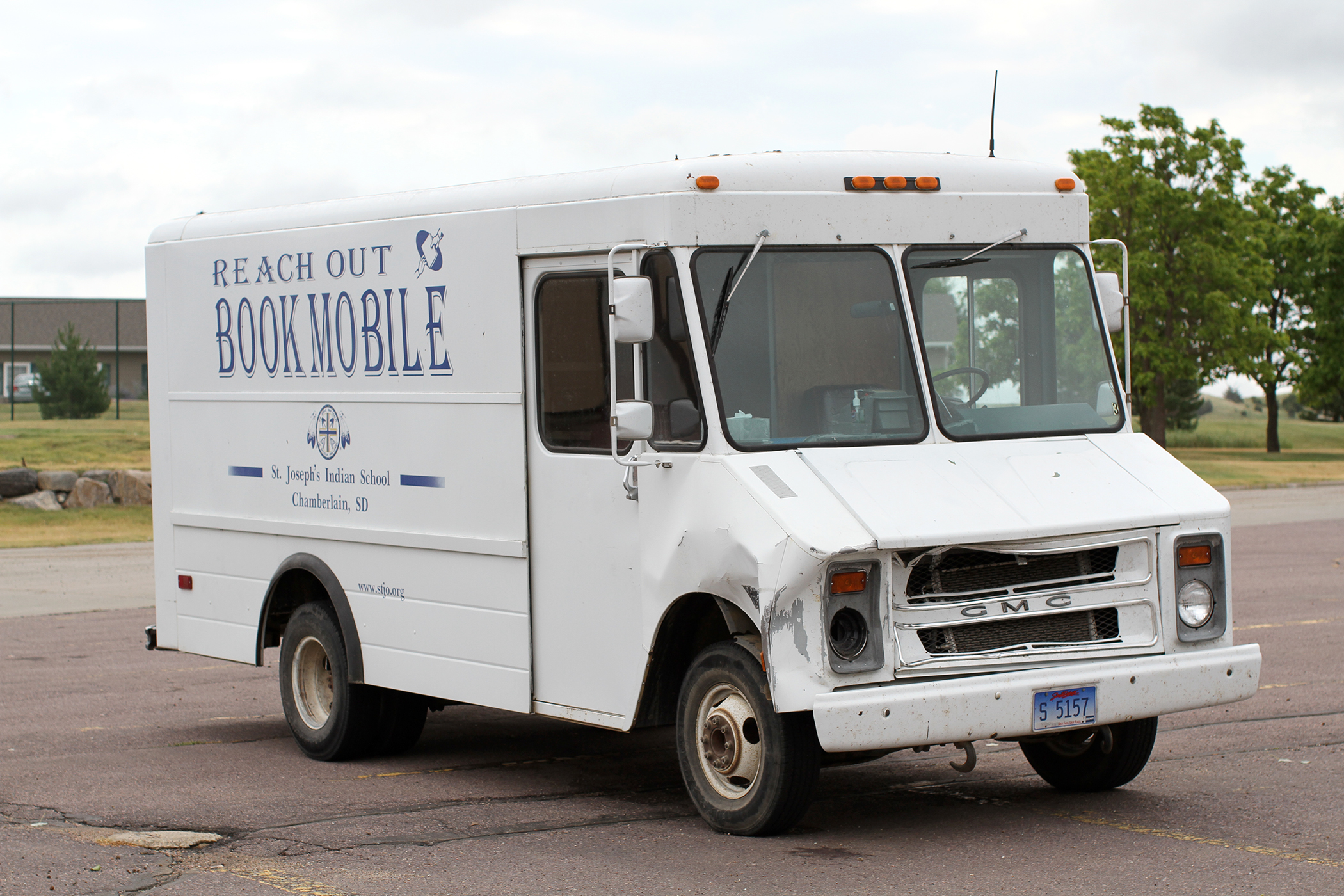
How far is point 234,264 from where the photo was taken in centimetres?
962

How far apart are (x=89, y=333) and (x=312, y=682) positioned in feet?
136

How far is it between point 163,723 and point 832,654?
17.8 feet

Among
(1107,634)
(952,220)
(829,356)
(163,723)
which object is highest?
(952,220)

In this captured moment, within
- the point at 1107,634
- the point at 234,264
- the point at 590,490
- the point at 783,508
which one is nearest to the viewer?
the point at 783,508

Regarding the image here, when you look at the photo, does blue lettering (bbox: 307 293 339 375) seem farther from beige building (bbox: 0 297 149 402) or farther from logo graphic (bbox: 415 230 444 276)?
beige building (bbox: 0 297 149 402)

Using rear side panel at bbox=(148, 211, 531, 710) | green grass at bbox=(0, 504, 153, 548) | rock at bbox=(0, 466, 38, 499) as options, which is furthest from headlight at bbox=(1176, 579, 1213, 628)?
rock at bbox=(0, 466, 38, 499)

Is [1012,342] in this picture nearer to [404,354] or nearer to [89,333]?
[404,354]

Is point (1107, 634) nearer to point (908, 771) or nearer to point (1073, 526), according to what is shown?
point (1073, 526)

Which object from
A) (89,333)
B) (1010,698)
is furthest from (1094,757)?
(89,333)

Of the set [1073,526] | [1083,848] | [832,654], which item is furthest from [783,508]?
[1083,848]

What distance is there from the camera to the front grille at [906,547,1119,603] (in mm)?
6578

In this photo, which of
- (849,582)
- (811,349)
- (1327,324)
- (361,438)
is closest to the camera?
(849,582)

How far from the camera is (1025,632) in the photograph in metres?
6.75

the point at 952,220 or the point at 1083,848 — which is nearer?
the point at 1083,848
